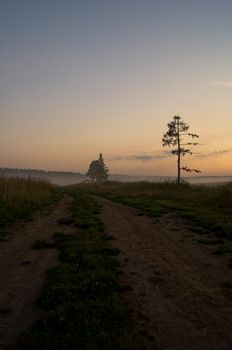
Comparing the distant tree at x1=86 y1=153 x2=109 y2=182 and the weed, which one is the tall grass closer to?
the weed

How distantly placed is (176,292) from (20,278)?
A: 11.1ft

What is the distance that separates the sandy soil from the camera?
200 inches

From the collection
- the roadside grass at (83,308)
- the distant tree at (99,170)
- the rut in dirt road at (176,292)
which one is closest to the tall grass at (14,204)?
the rut in dirt road at (176,292)

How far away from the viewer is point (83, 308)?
529 centimetres

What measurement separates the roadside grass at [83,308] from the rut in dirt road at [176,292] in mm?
321

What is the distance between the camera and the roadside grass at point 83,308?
439 centimetres

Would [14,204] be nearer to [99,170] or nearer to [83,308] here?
[83,308]

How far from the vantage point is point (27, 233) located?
1241cm

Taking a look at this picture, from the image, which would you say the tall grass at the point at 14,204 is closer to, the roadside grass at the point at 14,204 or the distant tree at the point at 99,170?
the roadside grass at the point at 14,204

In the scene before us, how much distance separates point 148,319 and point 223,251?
5.17m

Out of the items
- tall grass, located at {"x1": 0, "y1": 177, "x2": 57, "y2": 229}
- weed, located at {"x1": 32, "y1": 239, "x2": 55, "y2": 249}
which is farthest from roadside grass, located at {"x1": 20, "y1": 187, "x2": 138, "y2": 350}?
tall grass, located at {"x1": 0, "y1": 177, "x2": 57, "y2": 229}

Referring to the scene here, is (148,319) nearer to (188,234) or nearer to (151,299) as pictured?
(151,299)

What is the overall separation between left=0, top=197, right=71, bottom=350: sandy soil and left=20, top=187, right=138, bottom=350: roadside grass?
0.25 metres

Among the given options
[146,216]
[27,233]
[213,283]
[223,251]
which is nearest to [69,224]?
[27,233]
